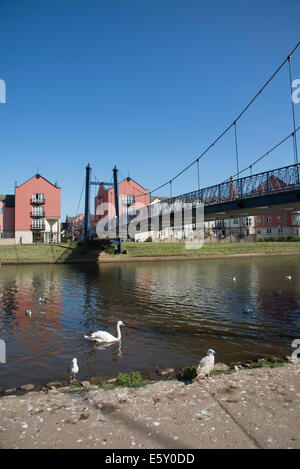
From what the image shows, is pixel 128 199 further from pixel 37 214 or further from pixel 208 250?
pixel 208 250

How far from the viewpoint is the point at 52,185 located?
5819 centimetres

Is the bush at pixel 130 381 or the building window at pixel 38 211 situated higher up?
the building window at pixel 38 211

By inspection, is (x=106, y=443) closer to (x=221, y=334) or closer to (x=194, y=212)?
(x=221, y=334)

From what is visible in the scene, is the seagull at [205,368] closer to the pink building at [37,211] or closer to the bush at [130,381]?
the bush at [130,381]

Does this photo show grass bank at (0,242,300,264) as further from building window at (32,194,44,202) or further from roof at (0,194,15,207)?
roof at (0,194,15,207)

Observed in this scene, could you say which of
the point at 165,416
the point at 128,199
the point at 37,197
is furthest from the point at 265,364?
the point at 37,197

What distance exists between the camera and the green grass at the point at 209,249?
44.7 metres

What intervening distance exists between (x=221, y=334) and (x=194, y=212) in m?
13.5

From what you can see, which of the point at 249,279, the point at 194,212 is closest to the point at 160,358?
the point at 194,212

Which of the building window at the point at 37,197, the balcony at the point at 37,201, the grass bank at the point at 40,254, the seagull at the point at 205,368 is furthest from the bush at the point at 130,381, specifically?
the building window at the point at 37,197

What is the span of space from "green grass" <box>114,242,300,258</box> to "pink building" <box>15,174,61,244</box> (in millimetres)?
19776

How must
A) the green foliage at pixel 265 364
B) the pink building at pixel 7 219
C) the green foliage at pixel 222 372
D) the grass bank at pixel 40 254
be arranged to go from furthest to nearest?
1. the pink building at pixel 7 219
2. the grass bank at pixel 40 254
3. the green foliage at pixel 265 364
4. the green foliage at pixel 222 372

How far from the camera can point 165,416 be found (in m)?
4.31

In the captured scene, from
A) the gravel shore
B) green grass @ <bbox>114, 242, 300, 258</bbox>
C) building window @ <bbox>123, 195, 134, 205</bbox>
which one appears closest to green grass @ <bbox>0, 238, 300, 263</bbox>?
green grass @ <bbox>114, 242, 300, 258</bbox>
